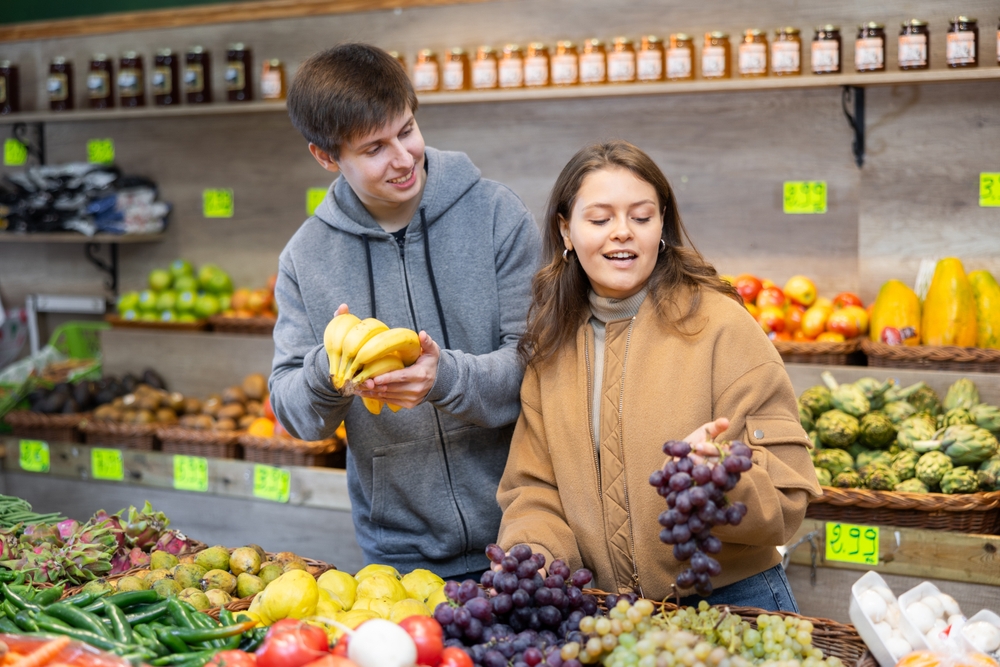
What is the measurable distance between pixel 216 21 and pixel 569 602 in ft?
12.7

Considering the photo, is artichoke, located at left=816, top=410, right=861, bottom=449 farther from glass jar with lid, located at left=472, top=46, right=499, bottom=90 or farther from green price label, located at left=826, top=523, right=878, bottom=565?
glass jar with lid, located at left=472, top=46, right=499, bottom=90

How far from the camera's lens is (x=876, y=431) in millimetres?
3074

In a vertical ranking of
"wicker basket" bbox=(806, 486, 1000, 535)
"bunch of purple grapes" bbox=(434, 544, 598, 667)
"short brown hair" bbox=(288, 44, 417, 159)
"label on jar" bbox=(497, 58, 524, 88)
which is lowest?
"wicker basket" bbox=(806, 486, 1000, 535)

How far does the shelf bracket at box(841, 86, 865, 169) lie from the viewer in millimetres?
3584

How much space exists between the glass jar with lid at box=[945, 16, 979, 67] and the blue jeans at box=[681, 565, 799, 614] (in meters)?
2.18

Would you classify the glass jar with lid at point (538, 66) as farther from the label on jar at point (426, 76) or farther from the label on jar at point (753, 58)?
the label on jar at point (753, 58)

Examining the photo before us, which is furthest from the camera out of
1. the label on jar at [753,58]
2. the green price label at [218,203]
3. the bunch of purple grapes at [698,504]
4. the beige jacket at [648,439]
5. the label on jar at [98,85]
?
the green price label at [218,203]

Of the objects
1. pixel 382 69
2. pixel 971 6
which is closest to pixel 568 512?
pixel 382 69

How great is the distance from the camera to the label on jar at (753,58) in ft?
11.3

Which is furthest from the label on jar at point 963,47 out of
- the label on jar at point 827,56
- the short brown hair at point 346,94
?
the short brown hair at point 346,94

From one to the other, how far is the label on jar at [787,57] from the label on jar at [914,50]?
13.8 inches

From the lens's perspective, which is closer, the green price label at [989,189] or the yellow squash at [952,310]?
the yellow squash at [952,310]

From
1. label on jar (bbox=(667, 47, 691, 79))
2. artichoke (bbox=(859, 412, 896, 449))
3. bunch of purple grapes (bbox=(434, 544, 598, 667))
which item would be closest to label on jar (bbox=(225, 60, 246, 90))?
label on jar (bbox=(667, 47, 691, 79))

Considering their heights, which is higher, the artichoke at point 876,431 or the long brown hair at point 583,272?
the long brown hair at point 583,272
